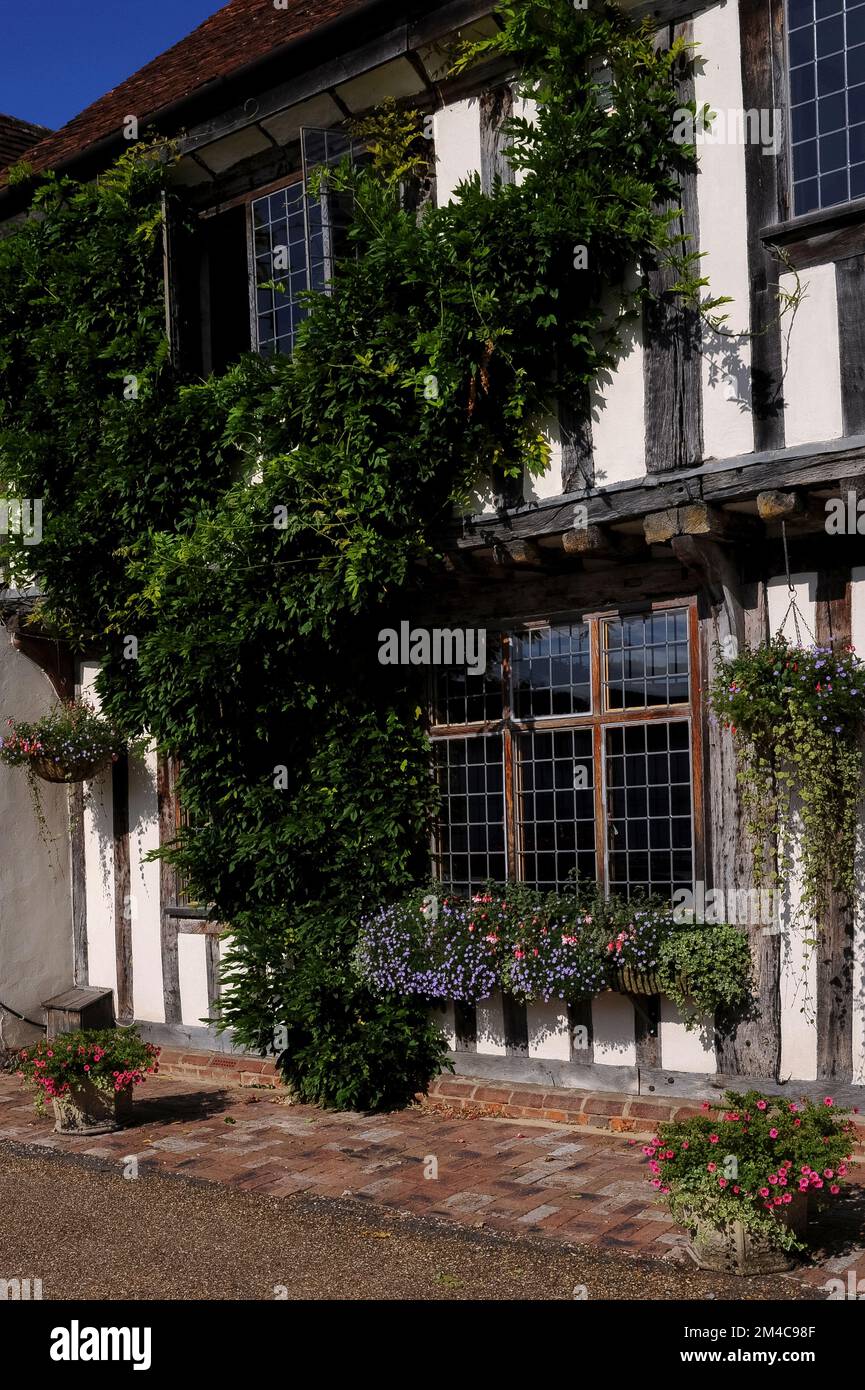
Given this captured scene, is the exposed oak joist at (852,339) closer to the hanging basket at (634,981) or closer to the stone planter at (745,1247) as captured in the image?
the hanging basket at (634,981)

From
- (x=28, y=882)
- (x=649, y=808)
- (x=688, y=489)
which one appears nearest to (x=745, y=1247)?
(x=649, y=808)

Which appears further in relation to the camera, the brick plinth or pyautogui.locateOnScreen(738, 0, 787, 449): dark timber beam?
the brick plinth

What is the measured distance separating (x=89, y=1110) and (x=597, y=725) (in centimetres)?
384

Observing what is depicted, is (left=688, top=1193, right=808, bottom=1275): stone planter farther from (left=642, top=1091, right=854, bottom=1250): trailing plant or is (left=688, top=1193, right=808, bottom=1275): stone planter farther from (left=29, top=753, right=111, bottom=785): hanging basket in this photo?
(left=29, top=753, right=111, bottom=785): hanging basket

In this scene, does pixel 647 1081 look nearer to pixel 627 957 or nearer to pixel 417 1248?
pixel 627 957

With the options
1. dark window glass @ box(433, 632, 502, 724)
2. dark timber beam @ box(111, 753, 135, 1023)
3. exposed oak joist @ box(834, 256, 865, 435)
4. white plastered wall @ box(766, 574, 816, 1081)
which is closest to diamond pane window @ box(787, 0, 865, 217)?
exposed oak joist @ box(834, 256, 865, 435)

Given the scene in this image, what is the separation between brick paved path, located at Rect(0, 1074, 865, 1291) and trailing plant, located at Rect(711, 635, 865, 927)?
1.60 meters

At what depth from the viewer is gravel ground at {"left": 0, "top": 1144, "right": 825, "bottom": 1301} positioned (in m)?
5.10

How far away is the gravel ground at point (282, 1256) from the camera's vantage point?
201 inches

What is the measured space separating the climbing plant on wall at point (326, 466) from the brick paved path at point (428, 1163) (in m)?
0.57

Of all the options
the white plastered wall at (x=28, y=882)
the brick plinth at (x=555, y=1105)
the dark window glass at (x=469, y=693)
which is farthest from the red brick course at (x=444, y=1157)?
the dark window glass at (x=469, y=693)

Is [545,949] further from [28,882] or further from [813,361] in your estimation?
[28,882]

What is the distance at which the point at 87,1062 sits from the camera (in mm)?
8086
